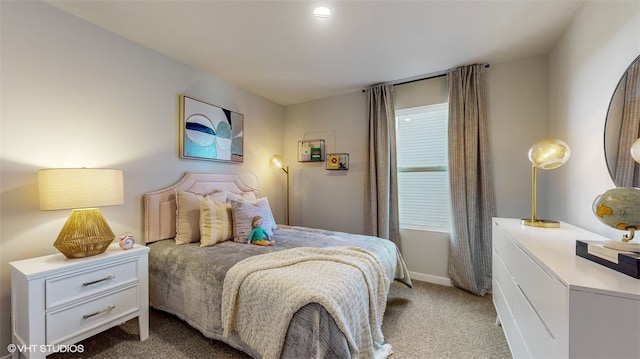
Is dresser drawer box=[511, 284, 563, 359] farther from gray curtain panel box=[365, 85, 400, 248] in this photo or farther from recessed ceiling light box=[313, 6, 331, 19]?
recessed ceiling light box=[313, 6, 331, 19]

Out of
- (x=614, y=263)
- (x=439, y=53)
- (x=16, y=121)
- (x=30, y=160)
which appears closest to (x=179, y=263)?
(x=30, y=160)

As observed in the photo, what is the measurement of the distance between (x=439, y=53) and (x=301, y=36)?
135 cm

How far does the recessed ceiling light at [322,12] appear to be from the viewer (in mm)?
1755

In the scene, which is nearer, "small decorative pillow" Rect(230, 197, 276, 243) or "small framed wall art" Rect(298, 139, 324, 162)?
"small decorative pillow" Rect(230, 197, 276, 243)

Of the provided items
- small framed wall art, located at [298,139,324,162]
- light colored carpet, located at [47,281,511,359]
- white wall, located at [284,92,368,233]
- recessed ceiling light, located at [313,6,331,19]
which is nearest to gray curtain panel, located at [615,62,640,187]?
light colored carpet, located at [47,281,511,359]

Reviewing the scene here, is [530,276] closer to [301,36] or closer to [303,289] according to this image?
[303,289]

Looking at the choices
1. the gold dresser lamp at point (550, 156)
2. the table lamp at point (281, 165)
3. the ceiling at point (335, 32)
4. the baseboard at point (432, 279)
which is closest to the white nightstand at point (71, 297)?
the ceiling at point (335, 32)

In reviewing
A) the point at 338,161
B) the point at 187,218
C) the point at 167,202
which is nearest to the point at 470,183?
the point at 338,161

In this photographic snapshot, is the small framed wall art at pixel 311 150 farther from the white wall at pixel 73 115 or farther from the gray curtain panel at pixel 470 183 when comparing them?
the gray curtain panel at pixel 470 183

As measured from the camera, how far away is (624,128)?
1.26m

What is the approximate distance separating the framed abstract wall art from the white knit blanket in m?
1.54

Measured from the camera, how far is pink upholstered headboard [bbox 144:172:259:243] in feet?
7.39

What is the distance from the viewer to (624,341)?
0.74 meters

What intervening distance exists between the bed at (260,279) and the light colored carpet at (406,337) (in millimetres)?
132
